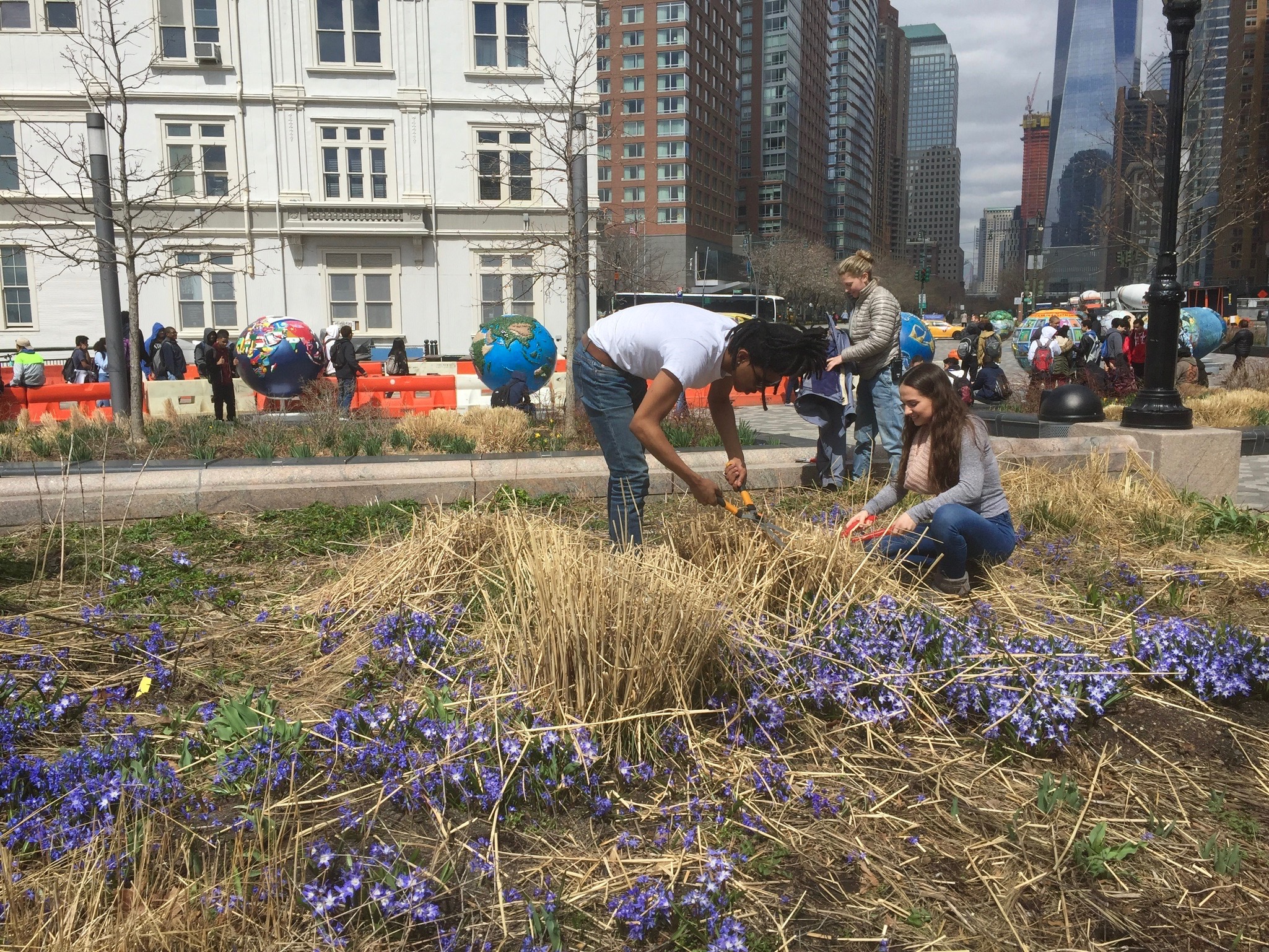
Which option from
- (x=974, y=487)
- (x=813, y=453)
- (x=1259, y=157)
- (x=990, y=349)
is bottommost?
(x=813, y=453)

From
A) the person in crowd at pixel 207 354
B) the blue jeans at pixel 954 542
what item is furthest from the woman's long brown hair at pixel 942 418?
the person in crowd at pixel 207 354

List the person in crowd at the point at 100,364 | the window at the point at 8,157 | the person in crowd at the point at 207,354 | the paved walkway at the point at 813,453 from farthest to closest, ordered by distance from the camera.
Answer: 1. the window at the point at 8,157
2. the person in crowd at the point at 100,364
3. the person in crowd at the point at 207,354
4. the paved walkway at the point at 813,453

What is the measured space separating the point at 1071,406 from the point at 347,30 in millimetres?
26149

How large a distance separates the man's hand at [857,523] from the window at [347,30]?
28.0 meters

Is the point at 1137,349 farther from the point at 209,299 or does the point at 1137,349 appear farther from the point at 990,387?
the point at 209,299

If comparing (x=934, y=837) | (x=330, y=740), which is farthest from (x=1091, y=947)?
(x=330, y=740)

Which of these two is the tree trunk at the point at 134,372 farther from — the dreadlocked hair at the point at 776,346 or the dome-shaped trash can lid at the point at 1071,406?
the dome-shaped trash can lid at the point at 1071,406

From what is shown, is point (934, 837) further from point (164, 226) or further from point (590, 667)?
point (164, 226)

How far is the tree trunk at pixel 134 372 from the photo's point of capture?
10.3m

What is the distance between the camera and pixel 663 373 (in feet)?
13.3

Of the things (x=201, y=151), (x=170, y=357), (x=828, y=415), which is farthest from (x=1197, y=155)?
(x=201, y=151)

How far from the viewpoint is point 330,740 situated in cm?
306

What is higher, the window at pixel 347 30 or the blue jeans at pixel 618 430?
the window at pixel 347 30

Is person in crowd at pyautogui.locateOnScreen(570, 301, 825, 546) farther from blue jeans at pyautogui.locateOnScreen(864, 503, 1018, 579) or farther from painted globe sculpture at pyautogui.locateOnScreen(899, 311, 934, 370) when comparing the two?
painted globe sculpture at pyautogui.locateOnScreen(899, 311, 934, 370)
